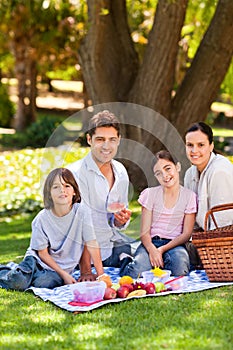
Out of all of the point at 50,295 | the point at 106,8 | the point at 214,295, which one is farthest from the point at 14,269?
the point at 106,8

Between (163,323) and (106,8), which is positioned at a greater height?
(106,8)

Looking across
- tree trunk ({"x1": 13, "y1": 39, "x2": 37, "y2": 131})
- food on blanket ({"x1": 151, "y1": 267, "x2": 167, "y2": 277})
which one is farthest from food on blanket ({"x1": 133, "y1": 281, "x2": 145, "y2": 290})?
tree trunk ({"x1": 13, "y1": 39, "x2": 37, "y2": 131})

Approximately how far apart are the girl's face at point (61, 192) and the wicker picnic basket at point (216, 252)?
40.0 inches

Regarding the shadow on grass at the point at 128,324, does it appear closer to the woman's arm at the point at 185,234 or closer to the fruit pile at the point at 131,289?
the fruit pile at the point at 131,289

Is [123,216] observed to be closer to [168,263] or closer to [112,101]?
[168,263]

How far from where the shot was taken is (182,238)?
602 centimetres

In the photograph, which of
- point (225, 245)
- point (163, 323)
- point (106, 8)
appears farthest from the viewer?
point (106, 8)

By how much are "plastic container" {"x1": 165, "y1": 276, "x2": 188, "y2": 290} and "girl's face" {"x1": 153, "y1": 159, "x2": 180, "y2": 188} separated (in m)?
0.91

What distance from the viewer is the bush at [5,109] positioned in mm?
25664

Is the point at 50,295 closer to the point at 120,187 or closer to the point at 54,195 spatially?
the point at 54,195

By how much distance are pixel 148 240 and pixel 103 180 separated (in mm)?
628

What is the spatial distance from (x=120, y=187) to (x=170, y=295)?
122cm

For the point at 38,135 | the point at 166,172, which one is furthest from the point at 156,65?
the point at 38,135

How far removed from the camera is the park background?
4.25 meters
